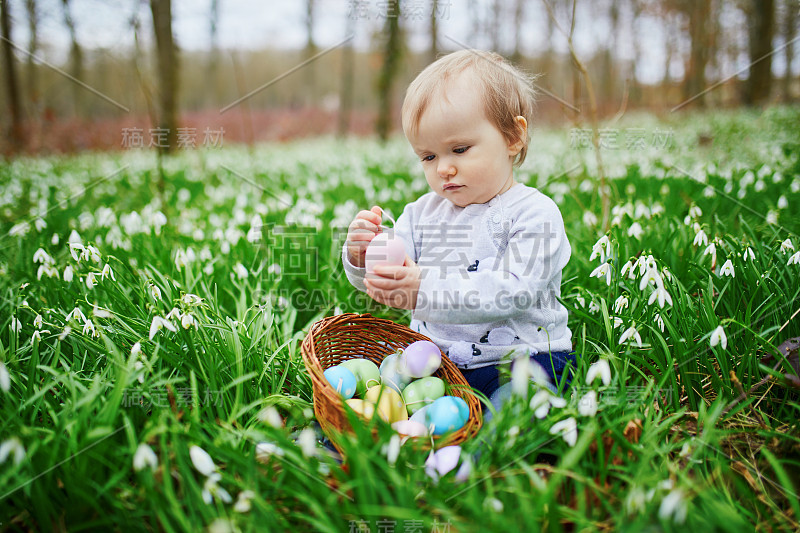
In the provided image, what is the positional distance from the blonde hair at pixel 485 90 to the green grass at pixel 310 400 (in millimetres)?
663

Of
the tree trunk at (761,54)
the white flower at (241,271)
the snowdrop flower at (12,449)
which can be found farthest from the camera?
the tree trunk at (761,54)

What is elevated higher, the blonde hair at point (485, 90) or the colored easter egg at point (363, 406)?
the blonde hair at point (485, 90)

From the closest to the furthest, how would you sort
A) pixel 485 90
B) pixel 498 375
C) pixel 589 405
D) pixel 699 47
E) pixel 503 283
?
pixel 589 405 < pixel 503 283 < pixel 485 90 < pixel 498 375 < pixel 699 47

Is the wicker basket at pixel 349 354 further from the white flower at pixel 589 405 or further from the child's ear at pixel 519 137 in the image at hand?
the child's ear at pixel 519 137

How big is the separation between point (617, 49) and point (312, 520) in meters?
25.9

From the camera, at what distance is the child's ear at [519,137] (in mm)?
1850

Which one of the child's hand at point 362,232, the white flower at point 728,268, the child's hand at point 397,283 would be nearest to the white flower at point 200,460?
the child's hand at point 397,283

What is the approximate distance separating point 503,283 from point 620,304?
661 millimetres

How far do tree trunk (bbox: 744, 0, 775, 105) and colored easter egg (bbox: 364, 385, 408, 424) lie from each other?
42.4 ft

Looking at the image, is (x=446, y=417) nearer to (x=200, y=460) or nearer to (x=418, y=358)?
(x=418, y=358)

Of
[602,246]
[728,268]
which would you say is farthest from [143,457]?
[728,268]

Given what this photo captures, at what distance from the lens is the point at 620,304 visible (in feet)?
6.55

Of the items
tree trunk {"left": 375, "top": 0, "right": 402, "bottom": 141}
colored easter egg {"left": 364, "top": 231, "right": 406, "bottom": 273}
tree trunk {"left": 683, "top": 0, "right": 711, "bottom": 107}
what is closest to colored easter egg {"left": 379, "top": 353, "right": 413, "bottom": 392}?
colored easter egg {"left": 364, "top": 231, "right": 406, "bottom": 273}

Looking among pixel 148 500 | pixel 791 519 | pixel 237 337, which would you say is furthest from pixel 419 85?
pixel 791 519
